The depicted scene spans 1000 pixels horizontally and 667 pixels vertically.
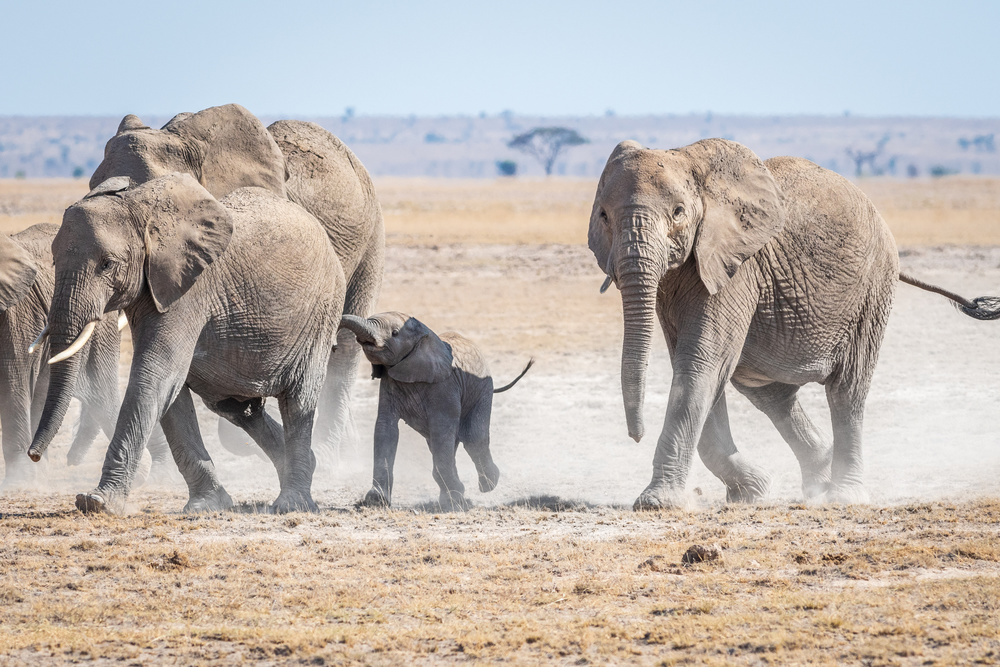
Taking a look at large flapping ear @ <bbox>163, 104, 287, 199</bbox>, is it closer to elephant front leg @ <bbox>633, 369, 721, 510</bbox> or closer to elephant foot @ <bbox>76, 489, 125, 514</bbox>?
elephant foot @ <bbox>76, 489, 125, 514</bbox>

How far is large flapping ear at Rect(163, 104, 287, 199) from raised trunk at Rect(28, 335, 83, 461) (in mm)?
1655

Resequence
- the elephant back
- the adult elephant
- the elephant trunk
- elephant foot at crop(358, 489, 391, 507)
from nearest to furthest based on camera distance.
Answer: elephant foot at crop(358, 489, 391, 507), the elephant trunk, the adult elephant, the elephant back

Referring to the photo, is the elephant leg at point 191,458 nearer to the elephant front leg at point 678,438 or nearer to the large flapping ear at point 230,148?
the large flapping ear at point 230,148

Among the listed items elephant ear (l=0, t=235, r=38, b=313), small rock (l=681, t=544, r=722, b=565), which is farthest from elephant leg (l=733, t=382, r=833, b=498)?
elephant ear (l=0, t=235, r=38, b=313)

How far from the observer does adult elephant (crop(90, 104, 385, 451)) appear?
9398 mm

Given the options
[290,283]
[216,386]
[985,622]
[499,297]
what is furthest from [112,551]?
[499,297]

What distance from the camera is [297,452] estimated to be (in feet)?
28.8

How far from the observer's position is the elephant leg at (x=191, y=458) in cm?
842

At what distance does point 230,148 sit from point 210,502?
2.66 m

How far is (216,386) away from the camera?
8.27 m

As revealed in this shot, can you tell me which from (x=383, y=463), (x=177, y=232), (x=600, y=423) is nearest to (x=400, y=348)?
(x=383, y=463)

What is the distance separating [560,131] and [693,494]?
106 m

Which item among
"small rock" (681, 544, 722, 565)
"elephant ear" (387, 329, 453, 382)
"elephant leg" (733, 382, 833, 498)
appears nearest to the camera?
"small rock" (681, 544, 722, 565)

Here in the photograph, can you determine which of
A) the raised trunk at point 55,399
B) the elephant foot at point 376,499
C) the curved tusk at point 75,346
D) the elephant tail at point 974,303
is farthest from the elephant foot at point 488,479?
the curved tusk at point 75,346
